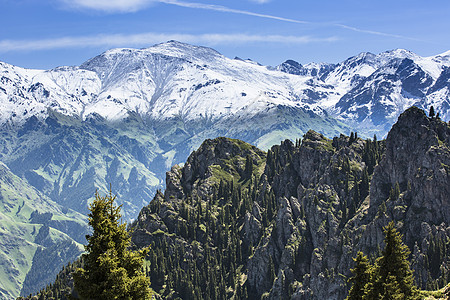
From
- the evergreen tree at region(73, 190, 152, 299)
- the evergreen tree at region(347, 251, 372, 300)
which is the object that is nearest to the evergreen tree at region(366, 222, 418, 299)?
the evergreen tree at region(347, 251, 372, 300)

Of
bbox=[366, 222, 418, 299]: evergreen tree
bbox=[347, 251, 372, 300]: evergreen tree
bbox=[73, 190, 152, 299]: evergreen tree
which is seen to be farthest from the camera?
bbox=[347, 251, 372, 300]: evergreen tree

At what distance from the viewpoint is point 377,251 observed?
196 meters

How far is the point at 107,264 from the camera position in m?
49.1

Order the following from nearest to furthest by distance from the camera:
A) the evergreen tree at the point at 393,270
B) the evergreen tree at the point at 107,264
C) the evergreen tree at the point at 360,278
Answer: the evergreen tree at the point at 107,264
the evergreen tree at the point at 393,270
the evergreen tree at the point at 360,278

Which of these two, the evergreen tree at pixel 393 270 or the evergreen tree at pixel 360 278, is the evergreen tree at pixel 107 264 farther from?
the evergreen tree at pixel 393 270

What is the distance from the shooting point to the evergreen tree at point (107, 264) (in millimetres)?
49250

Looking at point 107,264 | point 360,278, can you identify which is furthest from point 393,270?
point 107,264

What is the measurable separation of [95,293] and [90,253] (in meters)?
3.89

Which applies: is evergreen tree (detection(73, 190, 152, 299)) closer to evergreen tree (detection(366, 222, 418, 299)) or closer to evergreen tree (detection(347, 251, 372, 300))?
evergreen tree (detection(347, 251, 372, 300))

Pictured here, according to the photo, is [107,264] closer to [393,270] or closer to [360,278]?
[360,278]

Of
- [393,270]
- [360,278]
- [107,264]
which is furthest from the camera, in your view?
[393,270]

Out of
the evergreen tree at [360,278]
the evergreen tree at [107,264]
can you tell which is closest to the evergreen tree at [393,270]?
the evergreen tree at [360,278]

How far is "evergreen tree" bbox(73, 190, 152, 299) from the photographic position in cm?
4925

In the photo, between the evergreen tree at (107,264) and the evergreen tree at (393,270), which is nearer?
the evergreen tree at (107,264)
